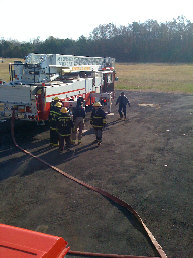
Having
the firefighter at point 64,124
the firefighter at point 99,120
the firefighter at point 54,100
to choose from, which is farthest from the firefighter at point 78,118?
the firefighter at point 64,124

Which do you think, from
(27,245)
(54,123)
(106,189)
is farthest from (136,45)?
(27,245)

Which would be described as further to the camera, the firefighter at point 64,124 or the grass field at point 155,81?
the grass field at point 155,81

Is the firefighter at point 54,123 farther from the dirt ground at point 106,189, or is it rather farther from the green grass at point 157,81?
the green grass at point 157,81

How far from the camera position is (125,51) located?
70.5 m

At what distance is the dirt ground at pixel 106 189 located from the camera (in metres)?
5.07

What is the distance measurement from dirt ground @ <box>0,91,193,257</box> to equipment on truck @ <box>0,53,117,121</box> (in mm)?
1246

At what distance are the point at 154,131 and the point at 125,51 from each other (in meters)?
61.7

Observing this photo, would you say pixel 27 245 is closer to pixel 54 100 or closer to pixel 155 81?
pixel 54 100

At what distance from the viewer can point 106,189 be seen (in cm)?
685

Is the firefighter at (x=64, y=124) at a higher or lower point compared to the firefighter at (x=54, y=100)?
lower

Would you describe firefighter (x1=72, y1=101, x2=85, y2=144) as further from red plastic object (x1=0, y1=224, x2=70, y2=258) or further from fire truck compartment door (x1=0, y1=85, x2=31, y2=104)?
red plastic object (x1=0, y1=224, x2=70, y2=258)

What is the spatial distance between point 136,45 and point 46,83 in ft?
209

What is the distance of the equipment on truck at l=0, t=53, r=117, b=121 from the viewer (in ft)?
35.8

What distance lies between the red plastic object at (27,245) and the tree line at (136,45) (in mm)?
57704
